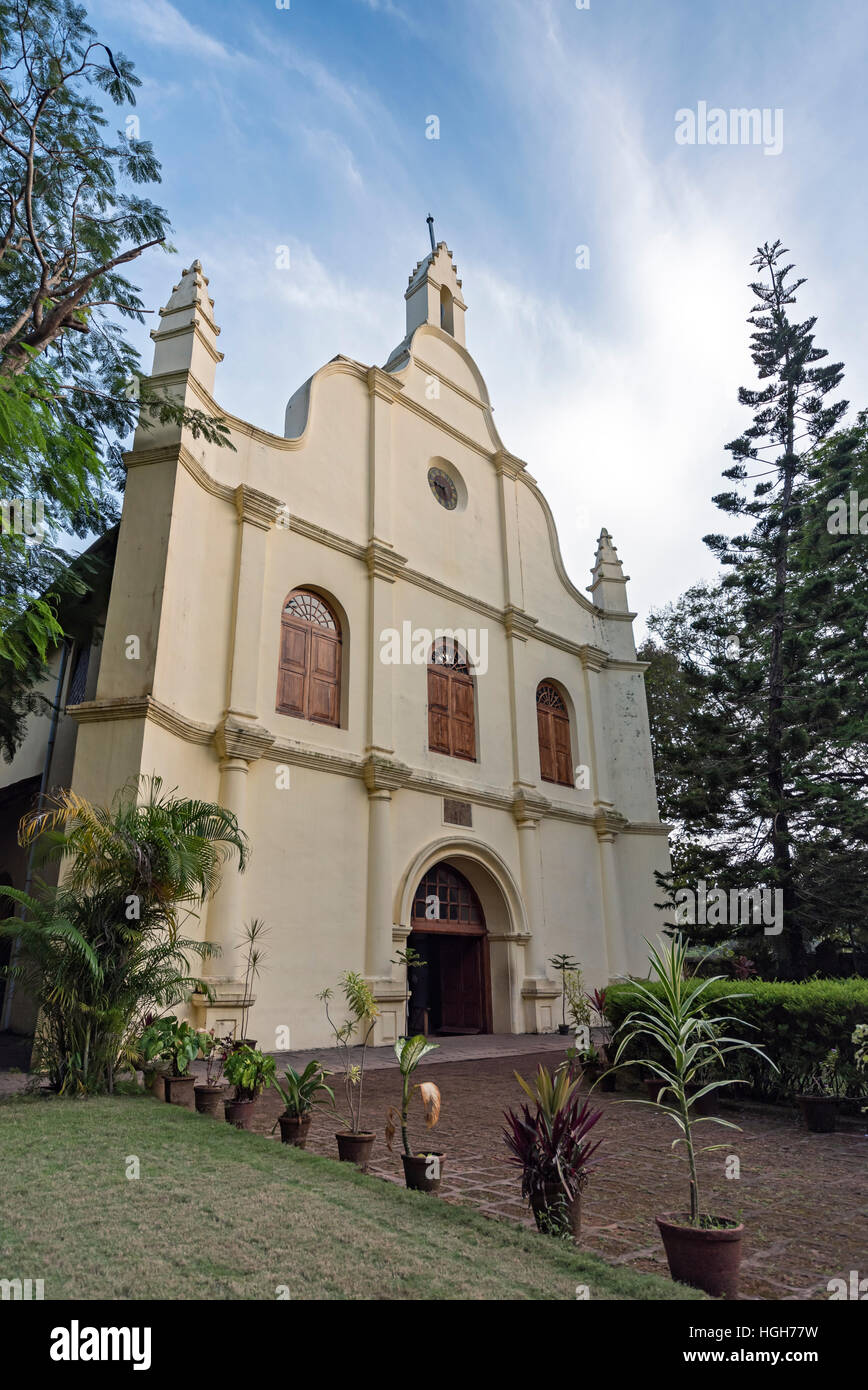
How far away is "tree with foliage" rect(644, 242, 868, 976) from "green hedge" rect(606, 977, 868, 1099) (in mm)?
6430

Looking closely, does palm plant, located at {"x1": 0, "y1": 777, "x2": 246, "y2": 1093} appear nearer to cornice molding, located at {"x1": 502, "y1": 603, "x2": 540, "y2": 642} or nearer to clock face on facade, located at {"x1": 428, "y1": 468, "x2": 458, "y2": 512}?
cornice molding, located at {"x1": 502, "y1": 603, "x2": 540, "y2": 642}

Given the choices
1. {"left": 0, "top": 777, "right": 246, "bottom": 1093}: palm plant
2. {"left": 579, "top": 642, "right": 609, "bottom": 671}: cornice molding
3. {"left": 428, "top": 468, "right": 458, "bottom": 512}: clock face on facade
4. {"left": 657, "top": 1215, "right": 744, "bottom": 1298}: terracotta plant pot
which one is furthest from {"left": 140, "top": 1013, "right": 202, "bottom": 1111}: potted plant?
{"left": 579, "top": 642, "right": 609, "bottom": 671}: cornice molding

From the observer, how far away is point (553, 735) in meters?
16.8

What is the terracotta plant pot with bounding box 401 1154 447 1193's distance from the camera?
4.15 m

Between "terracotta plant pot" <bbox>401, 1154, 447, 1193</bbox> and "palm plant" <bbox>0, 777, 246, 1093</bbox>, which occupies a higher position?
"palm plant" <bbox>0, 777, 246, 1093</bbox>

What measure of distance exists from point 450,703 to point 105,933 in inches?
342

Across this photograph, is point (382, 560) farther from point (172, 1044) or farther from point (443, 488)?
point (172, 1044)

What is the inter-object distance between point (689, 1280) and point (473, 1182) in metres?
1.85

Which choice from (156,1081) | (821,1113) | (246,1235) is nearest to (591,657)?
(821,1113)

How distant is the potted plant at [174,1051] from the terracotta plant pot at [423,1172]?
2.89 meters

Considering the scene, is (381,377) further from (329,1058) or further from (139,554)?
(329,1058)

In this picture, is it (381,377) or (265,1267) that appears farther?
(381,377)

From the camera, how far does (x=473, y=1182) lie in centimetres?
453

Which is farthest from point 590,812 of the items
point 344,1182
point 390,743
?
point 344,1182
